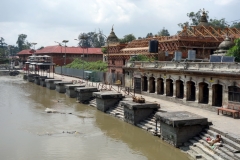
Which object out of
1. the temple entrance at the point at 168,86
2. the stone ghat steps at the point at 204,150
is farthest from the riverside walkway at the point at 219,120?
the temple entrance at the point at 168,86

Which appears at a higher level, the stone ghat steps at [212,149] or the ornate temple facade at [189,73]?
the ornate temple facade at [189,73]

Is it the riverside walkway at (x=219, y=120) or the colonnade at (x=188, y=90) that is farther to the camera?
the colonnade at (x=188, y=90)

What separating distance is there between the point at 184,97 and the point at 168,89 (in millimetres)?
3567

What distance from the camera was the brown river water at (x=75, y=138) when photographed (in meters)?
19.8

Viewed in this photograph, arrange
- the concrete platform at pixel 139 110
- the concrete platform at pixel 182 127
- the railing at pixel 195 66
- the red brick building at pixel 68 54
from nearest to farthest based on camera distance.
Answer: the concrete platform at pixel 182 127
the railing at pixel 195 66
the concrete platform at pixel 139 110
the red brick building at pixel 68 54

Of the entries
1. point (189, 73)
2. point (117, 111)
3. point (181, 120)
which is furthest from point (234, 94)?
point (117, 111)

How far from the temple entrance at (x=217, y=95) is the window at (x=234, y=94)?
1992mm

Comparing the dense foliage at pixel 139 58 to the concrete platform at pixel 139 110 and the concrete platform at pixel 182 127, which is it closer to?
the concrete platform at pixel 139 110

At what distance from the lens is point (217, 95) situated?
2711 centimetres

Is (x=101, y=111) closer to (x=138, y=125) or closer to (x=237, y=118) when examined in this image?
(x=138, y=125)

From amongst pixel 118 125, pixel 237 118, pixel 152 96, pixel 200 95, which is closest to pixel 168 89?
pixel 152 96

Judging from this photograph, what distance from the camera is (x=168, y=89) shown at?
33.7 meters

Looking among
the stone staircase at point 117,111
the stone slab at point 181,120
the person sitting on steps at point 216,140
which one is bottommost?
the stone staircase at point 117,111

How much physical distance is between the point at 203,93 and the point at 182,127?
9.46 metres
